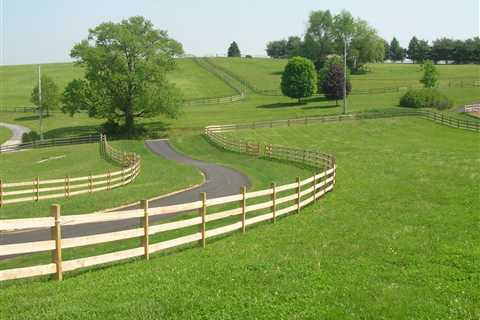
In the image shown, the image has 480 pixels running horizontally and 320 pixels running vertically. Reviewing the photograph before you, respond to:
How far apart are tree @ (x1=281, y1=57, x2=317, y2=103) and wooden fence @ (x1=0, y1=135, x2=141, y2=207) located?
173 ft

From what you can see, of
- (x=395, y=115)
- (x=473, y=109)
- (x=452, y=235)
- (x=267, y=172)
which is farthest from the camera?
(x=473, y=109)

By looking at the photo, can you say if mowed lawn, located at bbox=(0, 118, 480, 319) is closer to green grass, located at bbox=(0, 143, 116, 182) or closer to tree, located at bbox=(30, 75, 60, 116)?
green grass, located at bbox=(0, 143, 116, 182)

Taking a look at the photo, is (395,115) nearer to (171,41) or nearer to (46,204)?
(171,41)

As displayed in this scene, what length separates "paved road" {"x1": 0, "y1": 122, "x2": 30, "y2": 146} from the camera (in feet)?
222

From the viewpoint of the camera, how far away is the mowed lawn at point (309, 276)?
7.71m

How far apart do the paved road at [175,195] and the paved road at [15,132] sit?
24199mm

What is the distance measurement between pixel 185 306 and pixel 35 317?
2.01 m

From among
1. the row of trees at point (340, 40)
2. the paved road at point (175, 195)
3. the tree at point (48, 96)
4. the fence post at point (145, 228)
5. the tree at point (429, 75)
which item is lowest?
the paved road at point (175, 195)

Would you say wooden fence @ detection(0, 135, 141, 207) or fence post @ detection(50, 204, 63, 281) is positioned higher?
fence post @ detection(50, 204, 63, 281)

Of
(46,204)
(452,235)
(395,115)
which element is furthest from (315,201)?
(395,115)

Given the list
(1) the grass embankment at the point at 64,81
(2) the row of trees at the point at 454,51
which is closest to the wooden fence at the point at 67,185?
(1) the grass embankment at the point at 64,81

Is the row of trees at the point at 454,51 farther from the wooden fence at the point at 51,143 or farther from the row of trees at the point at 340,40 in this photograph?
the wooden fence at the point at 51,143

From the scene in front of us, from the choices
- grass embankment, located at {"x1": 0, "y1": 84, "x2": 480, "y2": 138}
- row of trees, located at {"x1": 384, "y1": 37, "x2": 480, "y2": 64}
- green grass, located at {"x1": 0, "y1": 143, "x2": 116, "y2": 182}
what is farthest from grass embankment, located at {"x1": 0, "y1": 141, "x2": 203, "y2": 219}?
row of trees, located at {"x1": 384, "y1": 37, "x2": 480, "y2": 64}

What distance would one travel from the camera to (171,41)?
66688 millimetres
